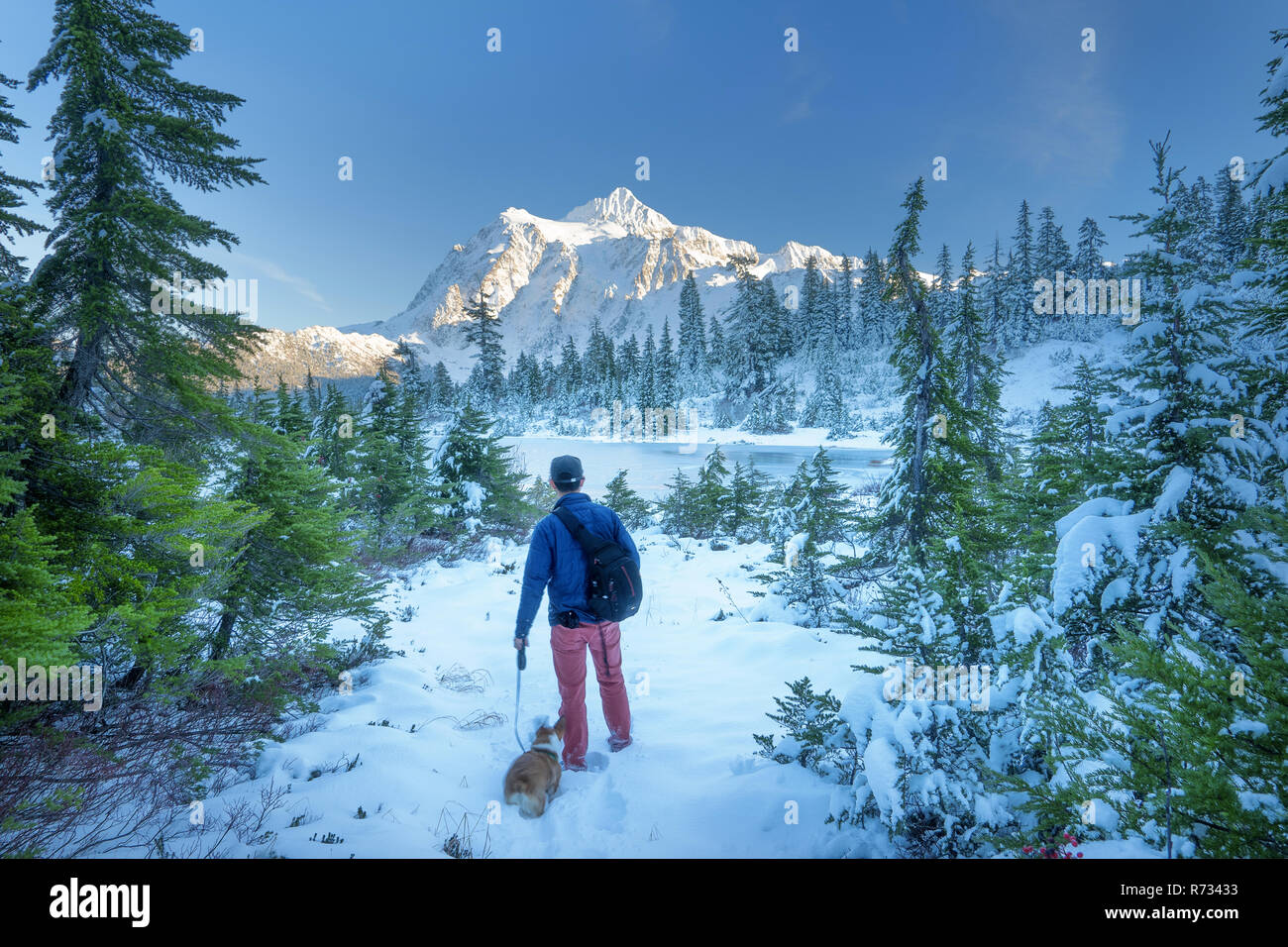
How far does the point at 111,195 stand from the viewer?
5539mm

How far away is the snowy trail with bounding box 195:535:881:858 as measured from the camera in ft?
10.6

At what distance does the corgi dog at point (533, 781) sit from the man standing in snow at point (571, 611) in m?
0.33

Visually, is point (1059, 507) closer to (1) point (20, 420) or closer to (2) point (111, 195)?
(1) point (20, 420)

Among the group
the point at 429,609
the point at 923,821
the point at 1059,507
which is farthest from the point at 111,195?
the point at 1059,507

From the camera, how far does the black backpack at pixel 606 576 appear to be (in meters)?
4.05

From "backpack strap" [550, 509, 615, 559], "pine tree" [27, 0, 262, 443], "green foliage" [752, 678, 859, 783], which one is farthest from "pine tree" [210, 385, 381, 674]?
"green foliage" [752, 678, 859, 783]

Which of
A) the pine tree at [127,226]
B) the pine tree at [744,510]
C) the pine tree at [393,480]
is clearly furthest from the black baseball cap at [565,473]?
the pine tree at [744,510]

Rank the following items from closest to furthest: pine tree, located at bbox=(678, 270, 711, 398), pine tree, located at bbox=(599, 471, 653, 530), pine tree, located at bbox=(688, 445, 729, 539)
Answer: pine tree, located at bbox=(688, 445, 729, 539), pine tree, located at bbox=(599, 471, 653, 530), pine tree, located at bbox=(678, 270, 711, 398)

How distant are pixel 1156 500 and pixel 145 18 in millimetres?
12795

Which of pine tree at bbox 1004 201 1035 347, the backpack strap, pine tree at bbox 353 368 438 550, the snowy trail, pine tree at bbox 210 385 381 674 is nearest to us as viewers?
the snowy trail

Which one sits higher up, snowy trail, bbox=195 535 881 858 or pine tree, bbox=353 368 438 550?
pine tree, bbox=353 368 438 550

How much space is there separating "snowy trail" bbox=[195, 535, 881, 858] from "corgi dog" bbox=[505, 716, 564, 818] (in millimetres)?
95

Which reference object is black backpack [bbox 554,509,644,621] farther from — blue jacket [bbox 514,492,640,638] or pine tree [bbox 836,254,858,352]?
pine tree [bbox 836,254,858,352]

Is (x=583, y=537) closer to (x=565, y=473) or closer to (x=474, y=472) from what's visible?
(x=565, y=473)
